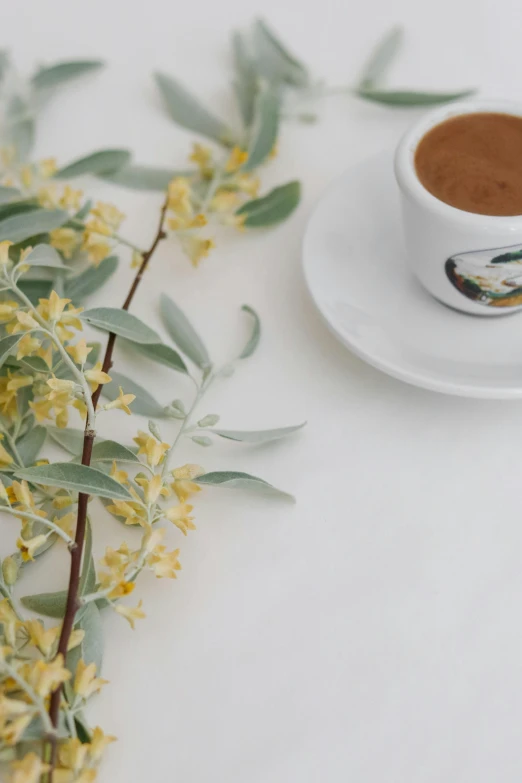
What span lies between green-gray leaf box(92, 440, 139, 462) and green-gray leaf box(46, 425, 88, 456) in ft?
0.17

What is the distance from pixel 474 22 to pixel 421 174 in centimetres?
44

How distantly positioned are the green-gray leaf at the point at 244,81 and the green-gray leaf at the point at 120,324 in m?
0.37

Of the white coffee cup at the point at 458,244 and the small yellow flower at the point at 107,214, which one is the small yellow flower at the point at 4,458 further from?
the white coffee cup at the point at 458,244

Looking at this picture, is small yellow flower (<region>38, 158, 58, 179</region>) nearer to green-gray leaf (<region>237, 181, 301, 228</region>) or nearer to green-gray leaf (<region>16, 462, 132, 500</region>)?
green-gray leaf (<region>237, 181, 301, 228</region>)

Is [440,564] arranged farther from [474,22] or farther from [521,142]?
[474,22]

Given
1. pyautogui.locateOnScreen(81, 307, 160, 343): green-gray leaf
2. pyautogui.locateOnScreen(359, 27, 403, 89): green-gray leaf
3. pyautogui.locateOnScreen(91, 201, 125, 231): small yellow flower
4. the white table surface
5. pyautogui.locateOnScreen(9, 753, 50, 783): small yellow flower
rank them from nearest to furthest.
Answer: pyautogui.locateOnScreen(9, 753, 50, 783): small yellow flower
the white table surface
pyautogui.locateOnScreen(81, 307, 160, 343): green-gray leaf
pyautogui.locateOnScreen(91, 201, 125, 231): small yellow flower
pyautogui.locateOnScreen(359, 27, 403, 89): green-gray leaf

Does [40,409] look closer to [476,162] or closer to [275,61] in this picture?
[476,162]

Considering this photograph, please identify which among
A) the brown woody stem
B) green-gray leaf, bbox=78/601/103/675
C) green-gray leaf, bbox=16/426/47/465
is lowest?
green-gray leaf, bbox=78/601/103/675

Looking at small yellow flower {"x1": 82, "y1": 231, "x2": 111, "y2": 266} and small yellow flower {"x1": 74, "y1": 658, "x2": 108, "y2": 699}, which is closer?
small yellow flower {"x1": 74, "y1": 658, "x2": 108, "y2": 699}

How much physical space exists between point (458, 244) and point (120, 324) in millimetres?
283

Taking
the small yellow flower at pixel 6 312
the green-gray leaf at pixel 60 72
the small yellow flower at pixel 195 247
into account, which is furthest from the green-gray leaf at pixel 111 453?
the green-gray leaf at pixel 60 72

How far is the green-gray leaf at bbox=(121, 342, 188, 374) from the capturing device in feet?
2.21

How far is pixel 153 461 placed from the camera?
548 millimetres

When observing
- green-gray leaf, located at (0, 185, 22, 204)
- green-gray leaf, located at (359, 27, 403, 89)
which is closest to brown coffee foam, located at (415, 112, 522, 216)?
green-gray leaf, located at (359, 27, 403, 89)
